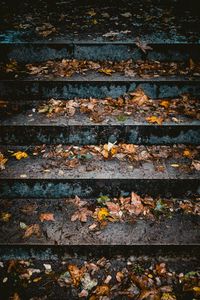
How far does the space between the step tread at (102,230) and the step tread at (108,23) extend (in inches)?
107

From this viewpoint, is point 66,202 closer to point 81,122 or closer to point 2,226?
point 2,226

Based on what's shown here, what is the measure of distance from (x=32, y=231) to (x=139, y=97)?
2.30 meters

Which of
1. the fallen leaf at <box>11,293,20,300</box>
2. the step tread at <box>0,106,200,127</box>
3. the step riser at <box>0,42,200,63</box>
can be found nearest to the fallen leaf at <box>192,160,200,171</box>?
the step tread at <box>0,106,200,127</box>

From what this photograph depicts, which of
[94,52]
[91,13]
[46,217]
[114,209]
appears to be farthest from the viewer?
[91,13]

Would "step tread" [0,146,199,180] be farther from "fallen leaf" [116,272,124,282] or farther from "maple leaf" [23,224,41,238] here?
"fallen leaf" [116,272,124,282]

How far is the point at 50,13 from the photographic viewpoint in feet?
19.3

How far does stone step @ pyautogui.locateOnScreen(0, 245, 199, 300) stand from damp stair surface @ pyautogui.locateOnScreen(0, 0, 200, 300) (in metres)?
0.01

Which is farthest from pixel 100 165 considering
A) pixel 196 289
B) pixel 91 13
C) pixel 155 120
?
pixel 91 13

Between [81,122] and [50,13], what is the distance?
3151 millimetres

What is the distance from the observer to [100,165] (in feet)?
12.0

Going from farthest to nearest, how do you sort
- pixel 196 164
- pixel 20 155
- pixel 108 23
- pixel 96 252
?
pixel 108 23, pixel 20 155, pixel 196 164, pixel 96 252

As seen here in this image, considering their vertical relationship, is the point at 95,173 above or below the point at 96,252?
above

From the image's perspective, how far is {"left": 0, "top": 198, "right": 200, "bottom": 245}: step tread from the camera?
126 inches

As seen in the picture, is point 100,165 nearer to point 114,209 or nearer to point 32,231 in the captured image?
point 114,209
